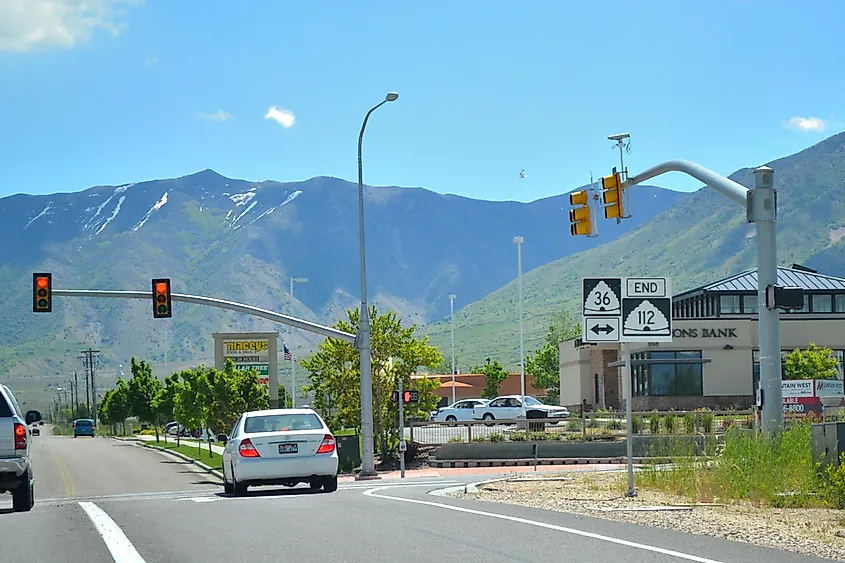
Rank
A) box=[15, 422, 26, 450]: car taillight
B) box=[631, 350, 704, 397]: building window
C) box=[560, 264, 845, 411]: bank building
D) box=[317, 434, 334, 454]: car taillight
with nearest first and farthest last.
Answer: box=[15, 422, 26, 450]: car taillight → box=[317, 434, 334, 454]: car taillight → box=[560, 264, 845, 411]: bank building → box=[631, 350, 704, 397]: building window

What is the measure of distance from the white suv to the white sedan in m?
3.74

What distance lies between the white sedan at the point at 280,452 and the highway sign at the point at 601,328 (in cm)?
592

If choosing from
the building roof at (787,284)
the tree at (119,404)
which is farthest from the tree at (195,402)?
the tree at (119,404)

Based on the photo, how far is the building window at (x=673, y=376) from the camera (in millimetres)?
66938

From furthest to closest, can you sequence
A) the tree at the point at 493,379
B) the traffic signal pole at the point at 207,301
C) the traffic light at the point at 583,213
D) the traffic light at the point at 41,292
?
the tree at the point at 493,379 < the traffic signal pole at the point at 207,301 < the traffic light at the point at 41,292 < the traffic light at the point at 583,213

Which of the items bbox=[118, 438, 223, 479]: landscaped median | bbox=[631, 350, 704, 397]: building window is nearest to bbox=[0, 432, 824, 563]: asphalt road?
bbox=[118, 438, 223, 479]: landscaped median

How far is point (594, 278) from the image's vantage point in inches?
647

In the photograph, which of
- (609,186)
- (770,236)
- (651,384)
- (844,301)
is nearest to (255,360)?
(651,384)

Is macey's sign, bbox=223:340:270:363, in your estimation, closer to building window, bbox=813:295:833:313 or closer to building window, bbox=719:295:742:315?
building window, bbox=719:295:742:315

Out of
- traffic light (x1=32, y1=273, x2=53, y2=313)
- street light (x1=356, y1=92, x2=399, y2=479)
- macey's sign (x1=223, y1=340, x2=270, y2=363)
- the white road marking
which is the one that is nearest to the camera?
the white road marking

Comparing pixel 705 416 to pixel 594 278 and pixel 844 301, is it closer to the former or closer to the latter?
pixel 594 278

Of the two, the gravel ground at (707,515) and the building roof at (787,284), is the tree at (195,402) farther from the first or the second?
the gravel ground at (707,515)

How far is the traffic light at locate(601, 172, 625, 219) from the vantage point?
78.2ft

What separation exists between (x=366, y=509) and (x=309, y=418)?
228 inches
